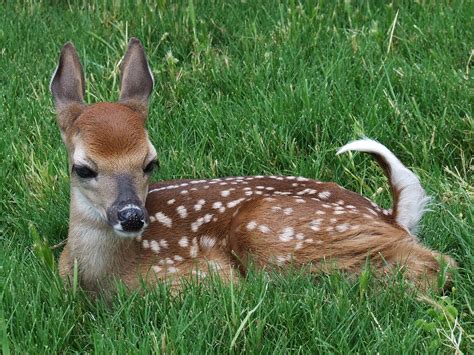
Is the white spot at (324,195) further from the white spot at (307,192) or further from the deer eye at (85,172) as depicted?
the deer eye at (85,172)

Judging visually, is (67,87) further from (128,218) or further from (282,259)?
(282,259)

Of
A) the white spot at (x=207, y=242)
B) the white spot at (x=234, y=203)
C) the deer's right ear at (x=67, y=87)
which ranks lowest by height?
the white spot at (x=207, y=242)

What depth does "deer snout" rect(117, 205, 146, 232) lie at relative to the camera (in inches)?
150

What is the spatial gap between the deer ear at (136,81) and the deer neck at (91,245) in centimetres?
51

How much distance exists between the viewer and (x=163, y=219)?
4.48 meters

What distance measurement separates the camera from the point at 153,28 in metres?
6.16

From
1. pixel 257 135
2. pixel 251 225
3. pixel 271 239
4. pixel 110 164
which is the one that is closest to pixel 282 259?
pixel 271 239

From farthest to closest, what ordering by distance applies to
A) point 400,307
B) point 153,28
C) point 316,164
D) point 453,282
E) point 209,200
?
point 153,28, point 316,164, point 209,200, point 453,282, point 400,307

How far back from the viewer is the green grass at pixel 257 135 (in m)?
3.50

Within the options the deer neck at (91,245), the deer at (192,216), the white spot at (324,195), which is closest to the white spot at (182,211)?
the deer at (192,216)

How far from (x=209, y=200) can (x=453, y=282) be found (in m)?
1.10

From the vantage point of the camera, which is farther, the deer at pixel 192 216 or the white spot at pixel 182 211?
the white spot at pixel 182 211

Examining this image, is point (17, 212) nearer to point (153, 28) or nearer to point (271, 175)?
point (271, 175)

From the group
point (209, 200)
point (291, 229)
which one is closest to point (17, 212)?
point (209, 200)
